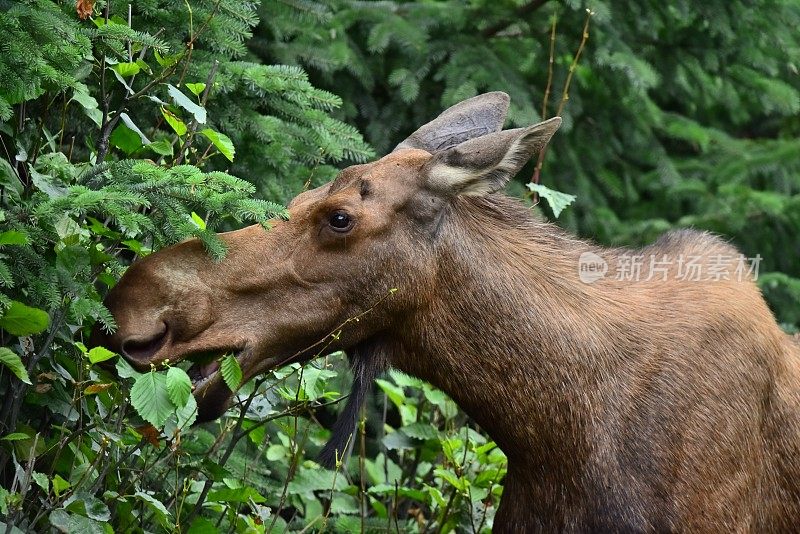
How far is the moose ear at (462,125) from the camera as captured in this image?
4754mm

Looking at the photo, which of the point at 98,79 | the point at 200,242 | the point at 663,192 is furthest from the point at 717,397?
the point at 663,192

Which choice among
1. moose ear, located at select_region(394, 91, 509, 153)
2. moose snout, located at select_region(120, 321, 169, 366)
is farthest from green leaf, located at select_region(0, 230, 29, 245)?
moose ear, located at select_region(394, 91, 509, 153)

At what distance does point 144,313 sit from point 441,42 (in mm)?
4115

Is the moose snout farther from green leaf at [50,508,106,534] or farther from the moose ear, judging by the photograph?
the moose ear

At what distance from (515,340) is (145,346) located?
4.20 ft

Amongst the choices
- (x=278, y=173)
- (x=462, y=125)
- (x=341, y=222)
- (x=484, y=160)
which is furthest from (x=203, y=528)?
(x=278, y=173)

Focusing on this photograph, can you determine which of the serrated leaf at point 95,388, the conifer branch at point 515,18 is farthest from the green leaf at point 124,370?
the conifer branch at point 515,18

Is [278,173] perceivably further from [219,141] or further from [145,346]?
[145,346]

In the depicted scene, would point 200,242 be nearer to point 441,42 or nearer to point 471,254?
point 471,254

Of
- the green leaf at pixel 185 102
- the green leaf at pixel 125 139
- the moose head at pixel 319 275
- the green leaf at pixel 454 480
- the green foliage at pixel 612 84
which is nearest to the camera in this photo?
the moose head at pixel 319 275

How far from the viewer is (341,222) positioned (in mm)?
4184

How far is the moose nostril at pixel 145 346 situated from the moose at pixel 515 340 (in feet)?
0.06

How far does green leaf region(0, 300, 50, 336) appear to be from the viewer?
12.6 ft

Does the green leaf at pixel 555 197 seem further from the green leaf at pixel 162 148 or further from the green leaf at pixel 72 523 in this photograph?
Result: the green leaf at pixel 72 523
